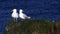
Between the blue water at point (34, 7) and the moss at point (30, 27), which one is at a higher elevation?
the blue water at point (34, 7)

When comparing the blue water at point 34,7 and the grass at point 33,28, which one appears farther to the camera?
the blue water at point 34,7

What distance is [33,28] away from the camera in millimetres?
10141

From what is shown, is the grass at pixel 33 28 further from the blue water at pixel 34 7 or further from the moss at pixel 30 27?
the blue water at pixel 34 7

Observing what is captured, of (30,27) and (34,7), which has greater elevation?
(34,7)

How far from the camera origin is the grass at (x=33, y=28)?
396 inches

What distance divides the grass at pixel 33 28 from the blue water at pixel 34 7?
9583 millimetres

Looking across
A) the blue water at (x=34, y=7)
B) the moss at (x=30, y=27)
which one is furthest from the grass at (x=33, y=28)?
the blue water at (x=34, y=7)

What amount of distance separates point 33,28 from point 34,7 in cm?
1385

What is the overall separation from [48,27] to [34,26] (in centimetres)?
50

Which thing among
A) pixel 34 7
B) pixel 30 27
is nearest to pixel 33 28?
pixel 30 27

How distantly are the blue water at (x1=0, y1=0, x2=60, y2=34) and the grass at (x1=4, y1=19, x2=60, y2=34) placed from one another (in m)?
9.58

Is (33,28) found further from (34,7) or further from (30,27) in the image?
(34,7)

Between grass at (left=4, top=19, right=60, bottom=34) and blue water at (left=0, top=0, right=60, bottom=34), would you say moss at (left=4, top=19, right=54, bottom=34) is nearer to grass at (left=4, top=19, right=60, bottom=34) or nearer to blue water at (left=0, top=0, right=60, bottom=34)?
grass at (left=4, top=19, right=60, bottom=34)

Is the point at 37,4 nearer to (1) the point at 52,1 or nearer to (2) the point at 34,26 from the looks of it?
(1) the point at 52,1
